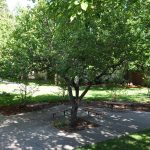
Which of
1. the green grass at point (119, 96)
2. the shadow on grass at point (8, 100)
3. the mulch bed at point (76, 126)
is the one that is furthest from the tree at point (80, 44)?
the green grass at point (119, 96)

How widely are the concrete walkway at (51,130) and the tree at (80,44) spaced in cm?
140

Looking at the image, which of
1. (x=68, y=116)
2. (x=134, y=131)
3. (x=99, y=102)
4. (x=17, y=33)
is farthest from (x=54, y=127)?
(x=99, y=102)

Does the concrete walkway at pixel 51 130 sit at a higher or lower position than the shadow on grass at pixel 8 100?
lower

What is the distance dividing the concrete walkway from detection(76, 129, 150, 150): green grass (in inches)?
18.3

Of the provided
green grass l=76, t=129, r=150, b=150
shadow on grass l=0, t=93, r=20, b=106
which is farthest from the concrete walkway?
shadow on grass l=0, t=93, r=20, b=106

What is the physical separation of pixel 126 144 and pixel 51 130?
3400 millimetres

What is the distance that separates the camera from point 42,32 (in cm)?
1304

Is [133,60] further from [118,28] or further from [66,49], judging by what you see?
[66,49]

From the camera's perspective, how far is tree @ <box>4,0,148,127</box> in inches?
456

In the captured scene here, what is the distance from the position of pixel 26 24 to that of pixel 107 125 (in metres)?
5.65

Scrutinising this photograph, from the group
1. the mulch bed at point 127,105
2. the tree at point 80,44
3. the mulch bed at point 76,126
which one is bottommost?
the mulch bed at point 76,126

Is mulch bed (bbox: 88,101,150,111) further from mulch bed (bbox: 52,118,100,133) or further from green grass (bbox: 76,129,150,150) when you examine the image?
green grass (bbox: 76,129,150,150)

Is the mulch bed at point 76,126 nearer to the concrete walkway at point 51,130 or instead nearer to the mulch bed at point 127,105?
the concrete walkway at point 51,130

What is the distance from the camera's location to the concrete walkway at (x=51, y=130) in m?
11.1
